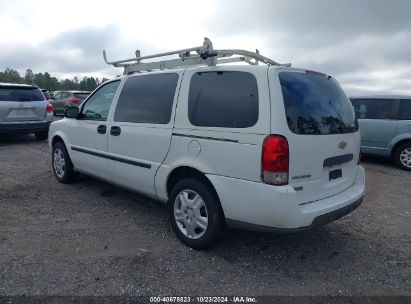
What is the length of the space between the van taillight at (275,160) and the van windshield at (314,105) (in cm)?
20

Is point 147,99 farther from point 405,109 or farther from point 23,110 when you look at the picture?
point 23,110

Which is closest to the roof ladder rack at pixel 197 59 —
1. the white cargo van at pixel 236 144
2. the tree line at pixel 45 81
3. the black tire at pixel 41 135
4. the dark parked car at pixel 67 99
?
the white cargo van at pixel 236 144

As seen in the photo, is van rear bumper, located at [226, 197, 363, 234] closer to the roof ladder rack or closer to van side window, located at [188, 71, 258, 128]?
van side window, located at [188, 71, 258, 128]

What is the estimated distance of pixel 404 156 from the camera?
7621 millimetres

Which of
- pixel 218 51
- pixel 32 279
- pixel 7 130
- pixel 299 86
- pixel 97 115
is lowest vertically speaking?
pixel 32 279

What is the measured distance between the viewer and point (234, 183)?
10.2 ft

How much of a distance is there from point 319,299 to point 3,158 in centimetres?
779

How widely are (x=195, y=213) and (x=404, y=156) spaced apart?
19.8 feet

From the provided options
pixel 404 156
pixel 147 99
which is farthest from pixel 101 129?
pixel 404 156

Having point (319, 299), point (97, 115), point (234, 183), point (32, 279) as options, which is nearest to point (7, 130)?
point (97, 115)

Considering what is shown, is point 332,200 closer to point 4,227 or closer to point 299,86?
point 299,86

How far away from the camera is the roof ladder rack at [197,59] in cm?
364

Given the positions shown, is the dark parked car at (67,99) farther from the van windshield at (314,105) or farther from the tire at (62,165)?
the van windshield at (314,105)

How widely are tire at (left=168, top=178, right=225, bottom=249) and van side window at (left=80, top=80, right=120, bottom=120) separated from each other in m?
1.74
